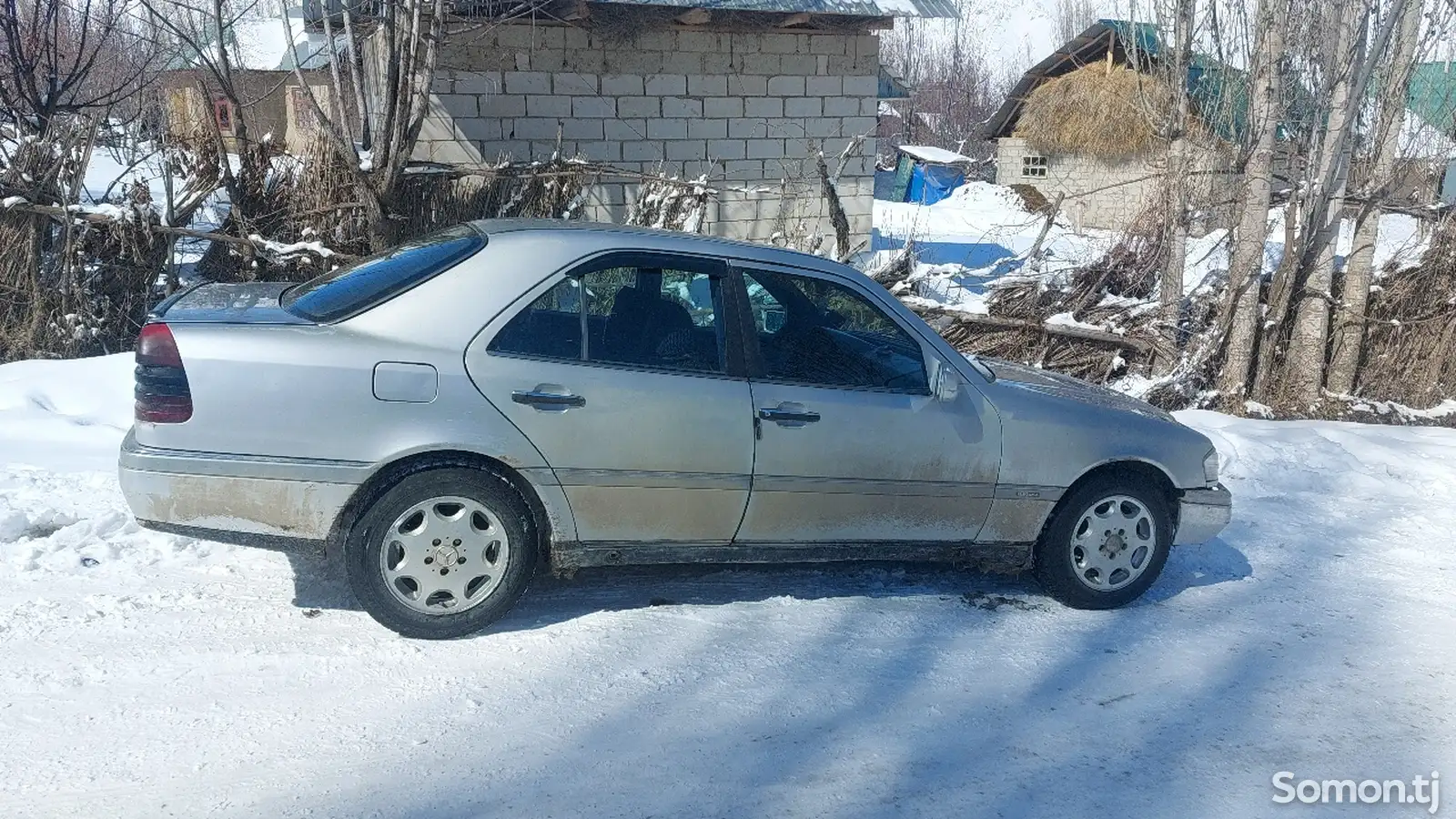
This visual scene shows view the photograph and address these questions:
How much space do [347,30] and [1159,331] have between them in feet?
23.2

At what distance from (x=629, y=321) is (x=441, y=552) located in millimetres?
1139

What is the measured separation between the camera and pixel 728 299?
15.6 ft

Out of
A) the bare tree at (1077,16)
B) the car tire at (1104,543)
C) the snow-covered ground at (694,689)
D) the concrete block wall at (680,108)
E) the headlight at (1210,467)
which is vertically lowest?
the snow-covered ground at (694,689)

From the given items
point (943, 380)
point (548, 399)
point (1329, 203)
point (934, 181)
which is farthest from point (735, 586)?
point (934, 181)

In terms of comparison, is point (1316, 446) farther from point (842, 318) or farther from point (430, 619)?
point (430, 619)

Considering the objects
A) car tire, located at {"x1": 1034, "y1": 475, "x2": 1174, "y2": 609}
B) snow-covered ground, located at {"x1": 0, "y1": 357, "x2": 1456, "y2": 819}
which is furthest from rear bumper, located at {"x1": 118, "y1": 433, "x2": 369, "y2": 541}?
car tire, located at {"x1": 1034, "y1": 475, "x2": 1174, "y2": 609}

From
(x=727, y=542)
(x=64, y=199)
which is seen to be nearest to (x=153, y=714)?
(x=727, y=542)

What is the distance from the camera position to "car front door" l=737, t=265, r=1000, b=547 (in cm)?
471

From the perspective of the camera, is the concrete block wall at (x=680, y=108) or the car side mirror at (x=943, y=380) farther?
the concrete block wall at (x=680, y=108)

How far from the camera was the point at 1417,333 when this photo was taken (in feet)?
33.9

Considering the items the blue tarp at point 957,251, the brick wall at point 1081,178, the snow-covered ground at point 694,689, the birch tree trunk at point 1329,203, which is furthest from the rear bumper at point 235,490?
the blue tarp at point 957,251

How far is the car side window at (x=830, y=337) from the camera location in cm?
482

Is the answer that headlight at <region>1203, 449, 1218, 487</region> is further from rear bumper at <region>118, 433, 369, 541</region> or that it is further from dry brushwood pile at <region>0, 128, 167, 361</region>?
dry brushwood pile at <region>0, 128, 167, 361</region>

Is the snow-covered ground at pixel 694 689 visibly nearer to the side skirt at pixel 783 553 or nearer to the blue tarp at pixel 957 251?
the side skirt at pixel 783 553
